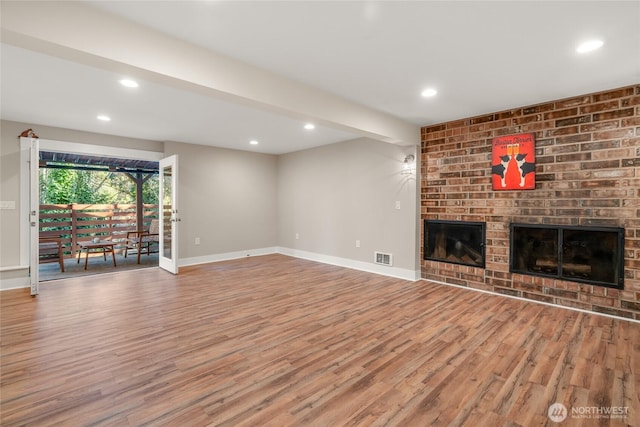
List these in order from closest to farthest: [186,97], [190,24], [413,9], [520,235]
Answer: [413,9]
[190,24]
[186,97]
[520,235]

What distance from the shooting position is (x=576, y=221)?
135 inches

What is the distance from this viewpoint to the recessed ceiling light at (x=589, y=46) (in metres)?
2.29

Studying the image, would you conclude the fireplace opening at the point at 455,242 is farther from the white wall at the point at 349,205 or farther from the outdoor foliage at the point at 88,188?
the outdoor foliage at the point at 88,188

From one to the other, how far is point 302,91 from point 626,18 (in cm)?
253

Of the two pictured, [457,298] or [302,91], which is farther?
[457,298]

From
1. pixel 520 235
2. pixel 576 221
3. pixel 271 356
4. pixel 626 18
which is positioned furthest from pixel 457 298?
pixel 626 18

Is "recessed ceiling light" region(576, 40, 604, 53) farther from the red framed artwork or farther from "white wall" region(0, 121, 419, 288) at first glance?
"white wall" region(0, 121, 419, 288)

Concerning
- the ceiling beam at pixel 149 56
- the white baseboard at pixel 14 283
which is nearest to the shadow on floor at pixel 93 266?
the white baseboard at pixel 14 283

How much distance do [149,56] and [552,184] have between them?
4.38 metres

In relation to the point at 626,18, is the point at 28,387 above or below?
below

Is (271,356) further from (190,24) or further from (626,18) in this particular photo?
(626,18)

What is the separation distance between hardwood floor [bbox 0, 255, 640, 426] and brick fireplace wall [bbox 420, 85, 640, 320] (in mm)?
322

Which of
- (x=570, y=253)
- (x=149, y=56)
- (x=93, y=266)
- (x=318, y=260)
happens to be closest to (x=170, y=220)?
(x=93, y=266)

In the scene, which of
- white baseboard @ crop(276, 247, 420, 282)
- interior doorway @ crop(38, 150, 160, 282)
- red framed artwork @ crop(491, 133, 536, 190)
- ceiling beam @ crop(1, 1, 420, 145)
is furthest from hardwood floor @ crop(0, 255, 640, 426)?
interior doorway @ crop(38, 150, 160, 282)
